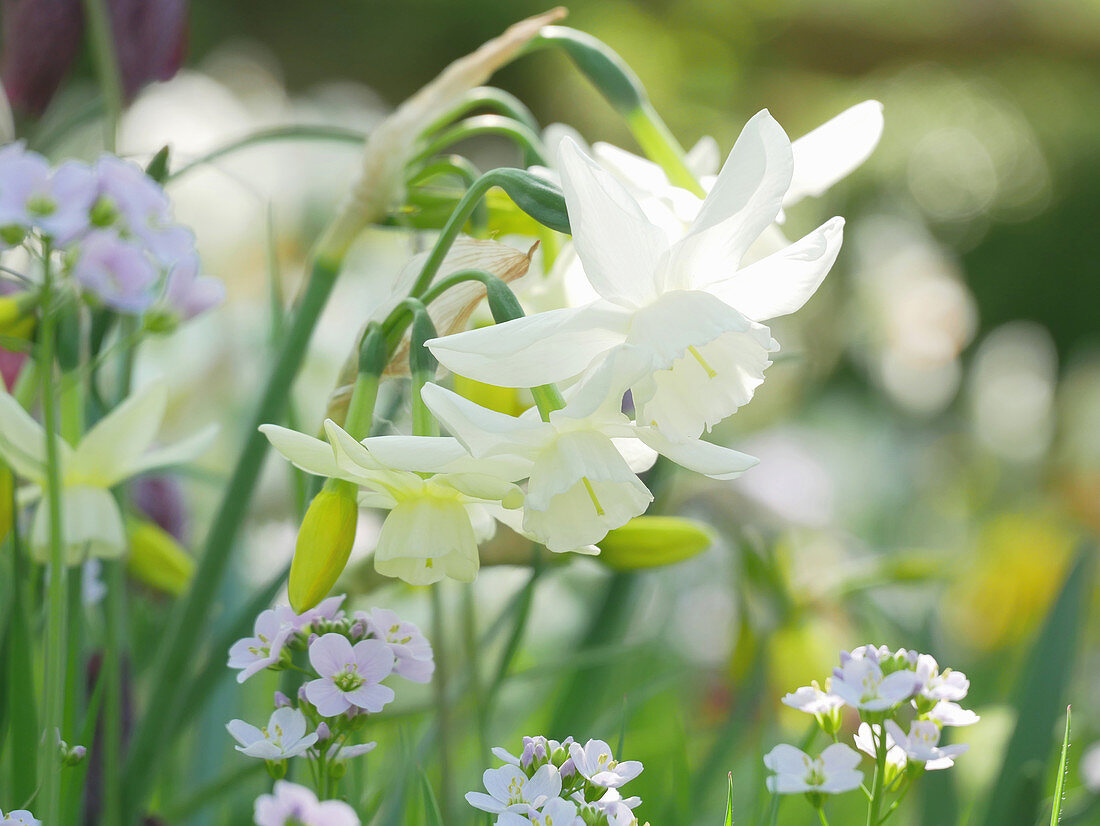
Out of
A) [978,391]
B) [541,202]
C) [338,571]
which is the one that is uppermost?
[541,202]

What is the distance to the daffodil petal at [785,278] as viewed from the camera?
312 millimetres

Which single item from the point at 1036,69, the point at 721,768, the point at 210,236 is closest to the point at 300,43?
the point at 1036,69

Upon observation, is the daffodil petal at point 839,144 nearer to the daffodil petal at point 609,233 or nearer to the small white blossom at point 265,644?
the daffodil petal at point 609,233

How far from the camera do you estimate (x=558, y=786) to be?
308 mm

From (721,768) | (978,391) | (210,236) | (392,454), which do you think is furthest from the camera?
(978,391)

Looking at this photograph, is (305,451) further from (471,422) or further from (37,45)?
(37,45)

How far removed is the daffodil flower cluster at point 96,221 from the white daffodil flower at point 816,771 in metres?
0.27

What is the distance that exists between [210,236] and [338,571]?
145cm

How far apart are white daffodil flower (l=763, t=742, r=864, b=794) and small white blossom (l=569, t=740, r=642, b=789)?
0.04 m

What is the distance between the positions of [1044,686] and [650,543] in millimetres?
245

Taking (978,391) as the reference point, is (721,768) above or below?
above

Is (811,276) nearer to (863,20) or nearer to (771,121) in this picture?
(771,121)

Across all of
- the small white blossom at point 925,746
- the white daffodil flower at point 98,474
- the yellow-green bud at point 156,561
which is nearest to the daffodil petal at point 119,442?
the white daffodil flower at point 98,474

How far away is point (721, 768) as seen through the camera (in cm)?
69
